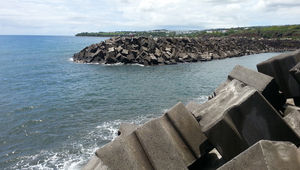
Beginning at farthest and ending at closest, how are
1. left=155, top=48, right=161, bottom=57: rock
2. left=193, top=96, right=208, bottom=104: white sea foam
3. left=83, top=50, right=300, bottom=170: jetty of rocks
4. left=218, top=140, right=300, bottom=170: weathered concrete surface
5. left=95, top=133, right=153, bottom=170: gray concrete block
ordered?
left=155, top=48, right=161, bottom=57: rock, left=193, top=96, right=208, bottom=104: white sea foam, left=95, top=133, right=153, bottom=170: gray concrete block, left=83, top=50, right=300, bottom=170: jetty of rocks, left=218, top=140, right=300, bottom=170: weathered concrete surface

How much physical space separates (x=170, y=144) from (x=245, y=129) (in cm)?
120

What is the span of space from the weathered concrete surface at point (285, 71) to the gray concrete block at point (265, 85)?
0.94 feet

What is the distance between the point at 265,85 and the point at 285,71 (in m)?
1.04

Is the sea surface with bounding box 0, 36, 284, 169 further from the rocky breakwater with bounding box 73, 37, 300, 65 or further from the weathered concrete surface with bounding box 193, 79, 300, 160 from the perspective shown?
the rocky breakwater with bounding box 73, 37, 300, 65

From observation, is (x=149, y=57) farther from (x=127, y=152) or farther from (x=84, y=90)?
(x=127, y=152)

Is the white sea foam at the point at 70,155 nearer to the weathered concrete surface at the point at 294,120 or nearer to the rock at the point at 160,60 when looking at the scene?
the weathered concrete surface at the point at 294,120

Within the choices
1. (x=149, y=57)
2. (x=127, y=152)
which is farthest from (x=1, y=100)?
(x=149, y=57)

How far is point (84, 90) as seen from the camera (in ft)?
67.4

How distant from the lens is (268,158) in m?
2.71

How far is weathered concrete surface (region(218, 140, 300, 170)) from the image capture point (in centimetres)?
269

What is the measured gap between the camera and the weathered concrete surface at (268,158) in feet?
8.82

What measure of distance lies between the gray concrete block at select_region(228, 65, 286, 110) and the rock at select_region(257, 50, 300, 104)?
0.94ft

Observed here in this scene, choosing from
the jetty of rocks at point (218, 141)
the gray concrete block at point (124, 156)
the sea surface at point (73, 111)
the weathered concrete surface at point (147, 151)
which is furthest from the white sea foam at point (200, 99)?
the gray concrete block at point (124, 156)

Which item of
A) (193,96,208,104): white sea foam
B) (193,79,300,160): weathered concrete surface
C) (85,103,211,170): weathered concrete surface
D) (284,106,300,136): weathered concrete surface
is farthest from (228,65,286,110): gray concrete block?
(193,96,208,104): white sea foam
